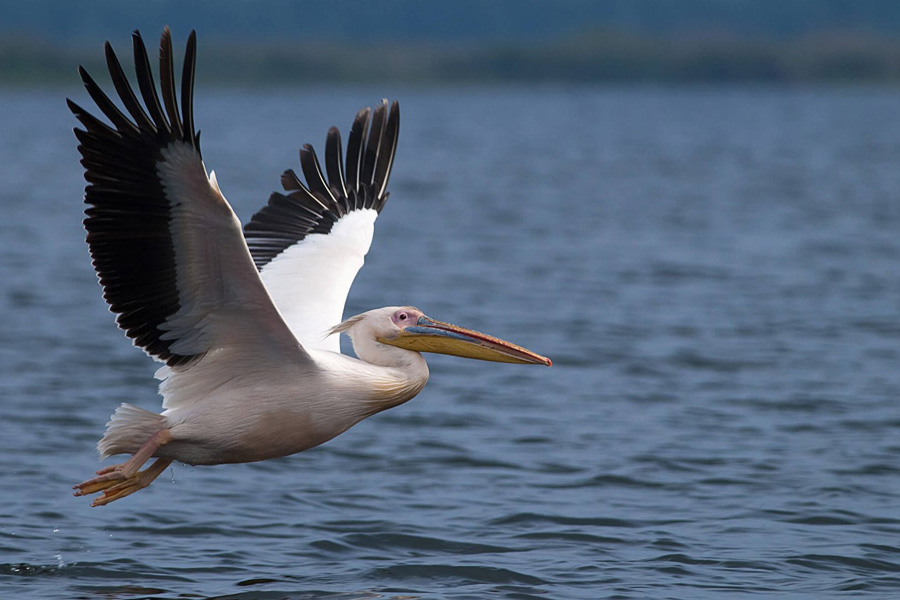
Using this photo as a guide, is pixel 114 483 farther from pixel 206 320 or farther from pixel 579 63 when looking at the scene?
pixel 579 63

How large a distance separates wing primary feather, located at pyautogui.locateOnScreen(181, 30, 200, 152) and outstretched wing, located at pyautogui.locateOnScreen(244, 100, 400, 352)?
1913mm

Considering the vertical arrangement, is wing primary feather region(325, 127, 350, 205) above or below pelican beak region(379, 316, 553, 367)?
above

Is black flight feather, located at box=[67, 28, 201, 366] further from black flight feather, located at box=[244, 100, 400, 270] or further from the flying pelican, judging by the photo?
black flight feather, located at box=[244, 100, 400, 270]

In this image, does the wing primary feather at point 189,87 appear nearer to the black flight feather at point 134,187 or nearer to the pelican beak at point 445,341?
the black flight feather at point 134,187

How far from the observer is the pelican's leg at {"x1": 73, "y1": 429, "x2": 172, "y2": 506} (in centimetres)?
613

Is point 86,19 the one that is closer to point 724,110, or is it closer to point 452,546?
point 724,110

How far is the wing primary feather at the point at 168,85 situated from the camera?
5.28m

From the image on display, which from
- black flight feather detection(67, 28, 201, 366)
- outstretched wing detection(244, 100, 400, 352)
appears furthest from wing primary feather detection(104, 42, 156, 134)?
outstretched wing detection(244, 100, 400, 352)

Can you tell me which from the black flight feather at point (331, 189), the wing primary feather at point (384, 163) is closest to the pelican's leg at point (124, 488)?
the black flight feather at point (331, 189)

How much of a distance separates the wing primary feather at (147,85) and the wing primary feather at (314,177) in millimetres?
2430

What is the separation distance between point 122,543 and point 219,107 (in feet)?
258

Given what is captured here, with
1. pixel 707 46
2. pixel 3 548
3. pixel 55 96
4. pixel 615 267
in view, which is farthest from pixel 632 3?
pixel 3 548

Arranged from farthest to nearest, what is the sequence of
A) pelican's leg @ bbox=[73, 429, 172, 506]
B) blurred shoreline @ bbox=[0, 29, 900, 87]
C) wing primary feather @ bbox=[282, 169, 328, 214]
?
blurred shoreline @ bbox=[0, 29, 900, 87] → wing primary feather @ bbox=[282, 169, 328, 214] → pelican's leg @ bbox=[73, 429, 172, 506]

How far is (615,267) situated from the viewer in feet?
58.2
